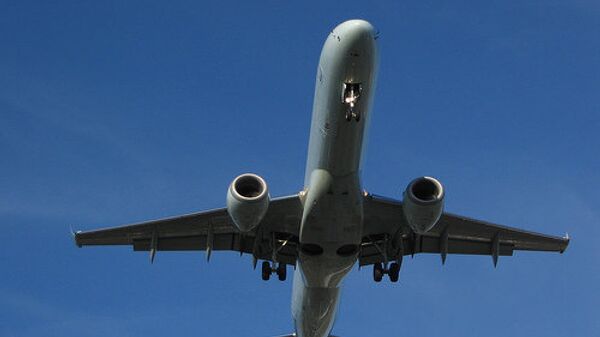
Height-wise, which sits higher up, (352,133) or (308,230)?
(352,133)

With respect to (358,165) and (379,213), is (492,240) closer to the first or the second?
(379,213)

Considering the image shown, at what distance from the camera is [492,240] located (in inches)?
1323

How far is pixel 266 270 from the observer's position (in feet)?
107

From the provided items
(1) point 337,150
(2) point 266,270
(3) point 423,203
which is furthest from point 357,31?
Answer: (2) point 266,270

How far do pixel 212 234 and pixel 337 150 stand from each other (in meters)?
6.66

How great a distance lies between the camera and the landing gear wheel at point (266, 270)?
32719 millimetres

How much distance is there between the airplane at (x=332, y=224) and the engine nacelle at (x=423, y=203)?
3 cm

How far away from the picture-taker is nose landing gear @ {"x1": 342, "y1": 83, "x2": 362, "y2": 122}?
89.8 ft

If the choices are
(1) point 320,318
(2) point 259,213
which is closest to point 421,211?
(2) point 259,213

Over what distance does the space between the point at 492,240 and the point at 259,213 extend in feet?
30.8

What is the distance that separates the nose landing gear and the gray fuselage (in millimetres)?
27

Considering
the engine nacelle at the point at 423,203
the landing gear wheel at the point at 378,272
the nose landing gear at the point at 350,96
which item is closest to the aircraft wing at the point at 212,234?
the landing gear wheel at the point at 378,272

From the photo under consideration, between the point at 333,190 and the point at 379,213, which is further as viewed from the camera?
the point at 379,213

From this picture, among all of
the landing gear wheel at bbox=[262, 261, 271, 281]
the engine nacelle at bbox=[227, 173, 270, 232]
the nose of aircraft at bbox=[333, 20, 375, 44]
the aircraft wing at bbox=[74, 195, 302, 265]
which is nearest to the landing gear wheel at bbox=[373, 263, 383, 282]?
the aircraft wing at bbox=[74, 195, 302, 265]
